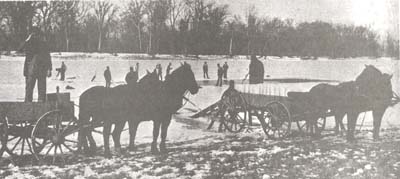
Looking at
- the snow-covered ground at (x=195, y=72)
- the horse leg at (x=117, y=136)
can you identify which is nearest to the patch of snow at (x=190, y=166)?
the snow-covered ground at (x=195, y=72)

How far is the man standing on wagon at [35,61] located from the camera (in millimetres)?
5801

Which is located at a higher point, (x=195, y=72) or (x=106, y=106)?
(x=195, y=72)

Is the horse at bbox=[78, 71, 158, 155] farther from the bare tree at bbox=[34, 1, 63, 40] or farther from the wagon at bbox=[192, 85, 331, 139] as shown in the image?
the wagon at bbox=[192, 85, 331, 139]

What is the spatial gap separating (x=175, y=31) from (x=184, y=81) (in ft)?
2.79

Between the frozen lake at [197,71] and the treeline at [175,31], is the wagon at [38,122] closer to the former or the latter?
the frozen lake at [197,71]

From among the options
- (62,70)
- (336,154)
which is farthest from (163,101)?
(336,154)

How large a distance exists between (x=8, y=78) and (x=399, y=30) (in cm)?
569

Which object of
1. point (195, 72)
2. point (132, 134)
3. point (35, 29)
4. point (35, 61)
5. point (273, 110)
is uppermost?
point (35, 29)

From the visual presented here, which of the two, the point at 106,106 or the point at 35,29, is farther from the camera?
the point at 35,29

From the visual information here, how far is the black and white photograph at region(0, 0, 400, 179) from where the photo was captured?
5328 millimetres

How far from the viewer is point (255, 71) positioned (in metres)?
7.27

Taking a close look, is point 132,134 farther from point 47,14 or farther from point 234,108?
point 234,108

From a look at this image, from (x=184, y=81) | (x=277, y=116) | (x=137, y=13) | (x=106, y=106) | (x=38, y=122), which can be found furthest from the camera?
(x=277, y=116)

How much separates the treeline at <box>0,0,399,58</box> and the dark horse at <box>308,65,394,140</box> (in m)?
0.38
